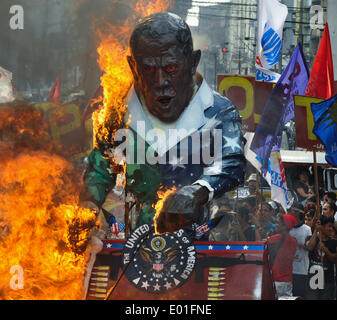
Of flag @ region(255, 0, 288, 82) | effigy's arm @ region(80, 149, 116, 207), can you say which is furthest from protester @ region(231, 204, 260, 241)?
effigy's arm @ region(80, 149, 116, 207)

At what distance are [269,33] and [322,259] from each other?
5.29m

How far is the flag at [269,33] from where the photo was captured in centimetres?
1189

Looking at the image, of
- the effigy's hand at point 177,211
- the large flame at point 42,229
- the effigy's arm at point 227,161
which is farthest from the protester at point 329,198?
the effigy's hand at point 177,211

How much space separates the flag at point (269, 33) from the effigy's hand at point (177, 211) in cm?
817

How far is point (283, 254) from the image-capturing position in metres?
8.46

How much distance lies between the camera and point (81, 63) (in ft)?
21.9

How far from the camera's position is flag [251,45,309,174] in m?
8.76

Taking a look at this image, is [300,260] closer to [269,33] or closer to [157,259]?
[157,259]

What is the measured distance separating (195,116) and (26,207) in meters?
1.75

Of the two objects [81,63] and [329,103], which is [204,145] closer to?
[81,63]

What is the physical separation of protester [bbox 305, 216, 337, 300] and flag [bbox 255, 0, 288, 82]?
4173 mm

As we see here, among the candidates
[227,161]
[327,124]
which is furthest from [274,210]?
[227,161]

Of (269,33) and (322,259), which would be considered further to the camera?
(269,33)
